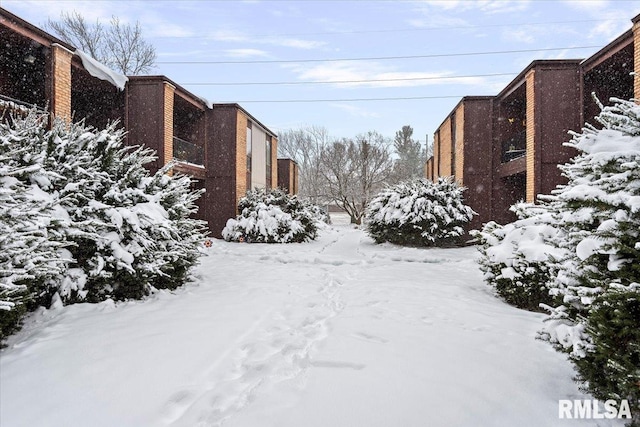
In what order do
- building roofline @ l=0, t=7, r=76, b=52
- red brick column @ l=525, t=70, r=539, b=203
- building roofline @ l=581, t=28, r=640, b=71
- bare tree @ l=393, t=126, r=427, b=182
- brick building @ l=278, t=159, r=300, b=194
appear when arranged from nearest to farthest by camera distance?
1. building roofline @ l=0, t=7, r=76, b=52
2. building roofline @ l=581, t=28, r=640, b=71
3. red brick column @ l=525, t=70, r=539, b=203
4. brick building @ l=278, t=159, r=300, b=194
5. bare tree @ l=393, t=126, r=427, b=182

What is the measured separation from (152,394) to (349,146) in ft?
97.7

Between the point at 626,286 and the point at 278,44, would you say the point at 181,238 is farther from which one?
the point at 278,44

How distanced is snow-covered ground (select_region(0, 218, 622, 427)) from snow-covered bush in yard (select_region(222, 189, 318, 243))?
8.11 m

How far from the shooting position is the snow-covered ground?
87.9 inches

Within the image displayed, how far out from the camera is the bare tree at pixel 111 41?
2292 centimetres

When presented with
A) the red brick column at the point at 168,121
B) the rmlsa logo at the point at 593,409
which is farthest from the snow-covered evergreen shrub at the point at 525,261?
the red brick column at the point at 168,121

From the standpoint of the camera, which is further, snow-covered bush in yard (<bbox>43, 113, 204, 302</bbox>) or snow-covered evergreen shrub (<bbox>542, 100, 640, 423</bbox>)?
snow-covered bush in yard (<bbox>43, 113, 204, 302</bbox>)

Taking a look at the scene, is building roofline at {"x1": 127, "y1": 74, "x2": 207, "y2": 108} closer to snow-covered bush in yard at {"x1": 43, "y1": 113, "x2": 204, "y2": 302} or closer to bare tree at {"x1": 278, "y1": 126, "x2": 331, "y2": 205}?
snow-covered bush in yard at {"x1": 43, "y1": 113, "x2": 204, "y2": 302}

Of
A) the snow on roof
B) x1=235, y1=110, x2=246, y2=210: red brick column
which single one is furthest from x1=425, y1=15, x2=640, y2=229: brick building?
the snow on roof

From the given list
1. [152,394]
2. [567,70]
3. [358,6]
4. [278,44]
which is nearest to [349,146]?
[278,44]

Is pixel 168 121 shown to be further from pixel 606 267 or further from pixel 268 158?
pixel 606 267

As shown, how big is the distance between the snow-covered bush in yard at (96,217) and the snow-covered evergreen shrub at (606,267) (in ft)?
14.6

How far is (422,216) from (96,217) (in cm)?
906

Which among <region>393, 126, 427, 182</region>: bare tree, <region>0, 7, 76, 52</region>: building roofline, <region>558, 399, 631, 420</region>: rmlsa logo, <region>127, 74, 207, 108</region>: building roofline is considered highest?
<region>393, 126, 427, 182</region>: bare tree
